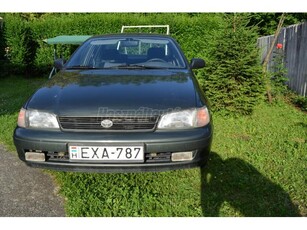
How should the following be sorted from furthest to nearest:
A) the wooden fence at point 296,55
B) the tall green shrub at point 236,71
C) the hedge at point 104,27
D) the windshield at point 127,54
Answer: the hedge at point 104,27
the wooden fence at point 296,55
the tall green shrub at point 236,71
the windshield at point 127,54

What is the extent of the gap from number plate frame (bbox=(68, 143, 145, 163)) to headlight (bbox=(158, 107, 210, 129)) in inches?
11.1

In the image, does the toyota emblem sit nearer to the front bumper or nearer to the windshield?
the front bumper

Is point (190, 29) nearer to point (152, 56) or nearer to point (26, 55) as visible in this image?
point (26, 55)

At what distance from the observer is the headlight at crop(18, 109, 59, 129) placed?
2.34 metres

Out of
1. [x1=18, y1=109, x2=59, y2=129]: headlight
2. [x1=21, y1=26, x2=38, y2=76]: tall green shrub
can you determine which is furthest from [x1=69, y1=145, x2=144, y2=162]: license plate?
[x1=21, y1=26, x2=38, y2=76]: tall green shrub

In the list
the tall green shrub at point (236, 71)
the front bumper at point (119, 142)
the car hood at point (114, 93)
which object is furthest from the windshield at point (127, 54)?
the tall green shrub at point (236, 71)

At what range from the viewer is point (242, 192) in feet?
8.67

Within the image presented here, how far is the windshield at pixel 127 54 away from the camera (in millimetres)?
3400

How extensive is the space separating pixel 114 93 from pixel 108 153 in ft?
1.85

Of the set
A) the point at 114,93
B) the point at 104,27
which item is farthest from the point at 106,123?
the point at 104,27

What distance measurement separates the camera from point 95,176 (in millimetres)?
2887

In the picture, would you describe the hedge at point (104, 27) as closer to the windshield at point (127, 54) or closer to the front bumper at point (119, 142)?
the windshield at point (127, 54)

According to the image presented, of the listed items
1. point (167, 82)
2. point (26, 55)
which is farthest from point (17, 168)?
point (26, 55)

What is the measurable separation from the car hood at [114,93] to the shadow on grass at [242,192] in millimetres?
862
